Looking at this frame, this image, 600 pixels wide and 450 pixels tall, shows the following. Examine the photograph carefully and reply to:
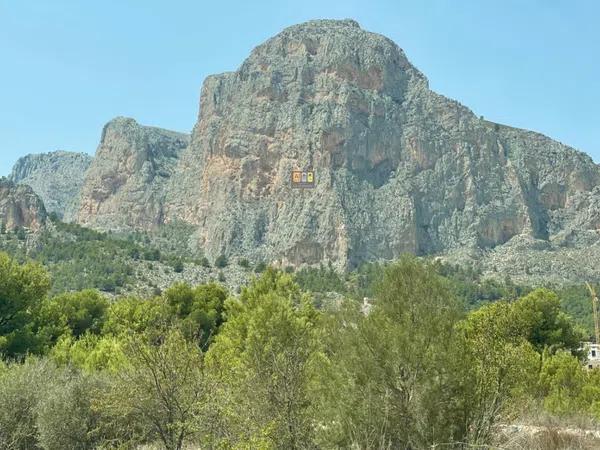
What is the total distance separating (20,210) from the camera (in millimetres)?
108188

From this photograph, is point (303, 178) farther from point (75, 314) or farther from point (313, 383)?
point (313, 383)

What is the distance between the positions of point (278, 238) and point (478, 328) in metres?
110

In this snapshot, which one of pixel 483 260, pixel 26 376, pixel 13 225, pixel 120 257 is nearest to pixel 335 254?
pixel 483 260

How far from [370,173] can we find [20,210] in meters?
60.9

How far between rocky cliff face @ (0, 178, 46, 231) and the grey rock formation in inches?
1619

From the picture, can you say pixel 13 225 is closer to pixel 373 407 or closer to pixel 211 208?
pixel 211 208

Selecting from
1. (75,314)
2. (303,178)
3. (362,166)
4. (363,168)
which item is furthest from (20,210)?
(75,314)

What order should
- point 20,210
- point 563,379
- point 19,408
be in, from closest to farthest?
point 19,408 < point 563,379 < point 20,210

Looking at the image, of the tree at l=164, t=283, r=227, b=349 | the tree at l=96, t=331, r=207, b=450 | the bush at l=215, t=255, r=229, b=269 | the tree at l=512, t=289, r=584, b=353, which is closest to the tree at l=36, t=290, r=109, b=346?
the tree at l=164, t=283, r=227, b=349

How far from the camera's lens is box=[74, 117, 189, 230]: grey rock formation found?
15488cm

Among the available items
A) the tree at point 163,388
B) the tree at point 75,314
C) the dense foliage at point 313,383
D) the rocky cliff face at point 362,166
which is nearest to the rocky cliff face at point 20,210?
the rocky cliff face at point 362,166

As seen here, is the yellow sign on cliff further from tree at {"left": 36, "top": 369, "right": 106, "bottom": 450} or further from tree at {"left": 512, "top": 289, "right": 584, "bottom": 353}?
tree at {"left": 36, "top": 369, "right": 106, "bottom": 450}

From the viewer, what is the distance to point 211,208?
136 meters

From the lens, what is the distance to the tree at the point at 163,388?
41.9 ft
